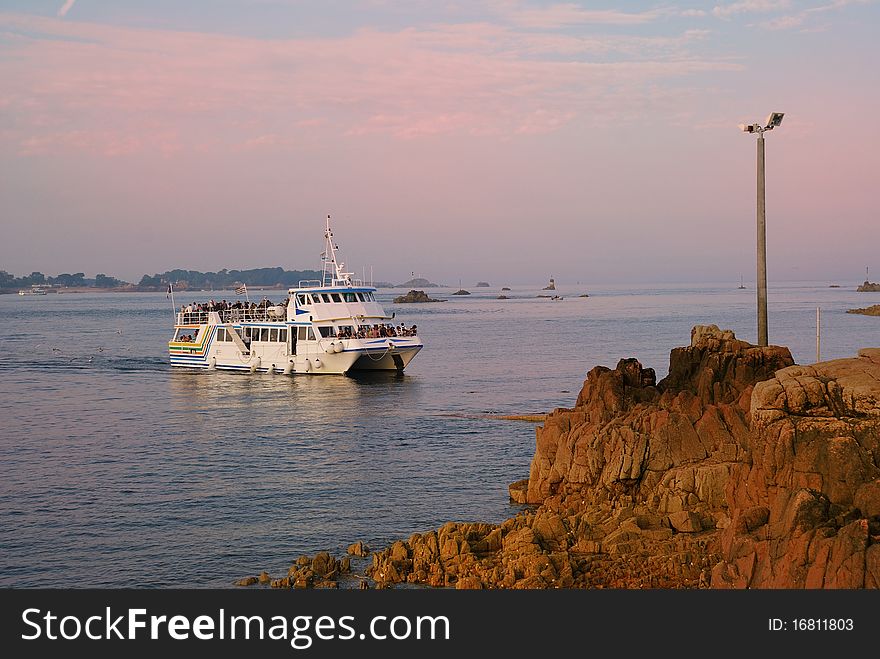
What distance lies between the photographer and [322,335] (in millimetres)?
59906

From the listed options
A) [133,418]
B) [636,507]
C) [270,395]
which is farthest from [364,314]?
[636,507]

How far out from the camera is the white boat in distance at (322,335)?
193 ft

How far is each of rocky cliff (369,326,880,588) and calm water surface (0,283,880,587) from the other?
9.84 feet

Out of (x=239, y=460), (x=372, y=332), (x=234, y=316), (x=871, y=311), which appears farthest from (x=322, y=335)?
(x=871, y=311)

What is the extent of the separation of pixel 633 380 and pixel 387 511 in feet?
26.0

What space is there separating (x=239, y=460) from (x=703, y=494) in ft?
59.5

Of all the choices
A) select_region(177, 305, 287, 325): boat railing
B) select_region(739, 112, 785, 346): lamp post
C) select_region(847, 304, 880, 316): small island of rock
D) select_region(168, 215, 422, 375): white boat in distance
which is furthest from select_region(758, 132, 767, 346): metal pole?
select_region(847, 304, 880, 316): small island of rock

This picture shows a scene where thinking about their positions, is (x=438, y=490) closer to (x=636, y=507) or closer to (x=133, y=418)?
(x=636, y=507)

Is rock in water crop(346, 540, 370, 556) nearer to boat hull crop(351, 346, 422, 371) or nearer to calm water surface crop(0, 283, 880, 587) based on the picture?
calm water surface crop(0, 283, 880, 587)

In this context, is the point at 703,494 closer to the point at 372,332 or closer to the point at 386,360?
the point at 386,360

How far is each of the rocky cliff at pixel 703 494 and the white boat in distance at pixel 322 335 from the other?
33.4 m

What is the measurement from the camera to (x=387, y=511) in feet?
81.3

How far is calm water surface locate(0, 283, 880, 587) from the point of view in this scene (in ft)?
70.8

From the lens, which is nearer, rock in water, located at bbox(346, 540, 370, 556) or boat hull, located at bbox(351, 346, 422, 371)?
rock in water, located at bbox(346, 540, 370, 556)
